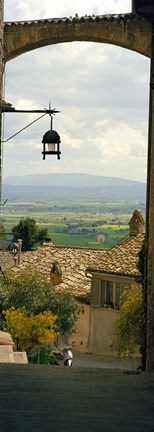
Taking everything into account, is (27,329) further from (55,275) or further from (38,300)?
(55,275)

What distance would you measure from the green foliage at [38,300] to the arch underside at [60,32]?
12.3 meters

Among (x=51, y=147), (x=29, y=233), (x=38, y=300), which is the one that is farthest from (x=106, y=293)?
(x=29, y=233)

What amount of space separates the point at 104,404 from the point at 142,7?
8.41m

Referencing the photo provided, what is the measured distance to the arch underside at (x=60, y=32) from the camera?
55.0ft

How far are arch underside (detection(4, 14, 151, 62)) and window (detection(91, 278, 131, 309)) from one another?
13.4 m

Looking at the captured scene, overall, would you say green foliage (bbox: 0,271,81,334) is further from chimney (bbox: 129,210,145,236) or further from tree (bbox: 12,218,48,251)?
tree (bbox: 12,218,48,251)

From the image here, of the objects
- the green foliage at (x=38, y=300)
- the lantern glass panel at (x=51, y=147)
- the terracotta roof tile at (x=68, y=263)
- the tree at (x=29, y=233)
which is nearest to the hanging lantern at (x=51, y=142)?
the lantern glass panel at (x=51, y=147)

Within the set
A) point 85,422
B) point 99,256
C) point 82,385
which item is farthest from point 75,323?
point 85,422

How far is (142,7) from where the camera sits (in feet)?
49.4

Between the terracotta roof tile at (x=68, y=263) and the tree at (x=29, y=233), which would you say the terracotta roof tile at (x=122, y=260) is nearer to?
the terracotta roof tile at (x=68, y=263)

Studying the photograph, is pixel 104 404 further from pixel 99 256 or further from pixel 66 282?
pixel 99 256

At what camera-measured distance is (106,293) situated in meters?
30.4

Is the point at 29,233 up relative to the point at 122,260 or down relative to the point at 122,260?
up

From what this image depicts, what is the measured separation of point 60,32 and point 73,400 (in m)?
9.97
